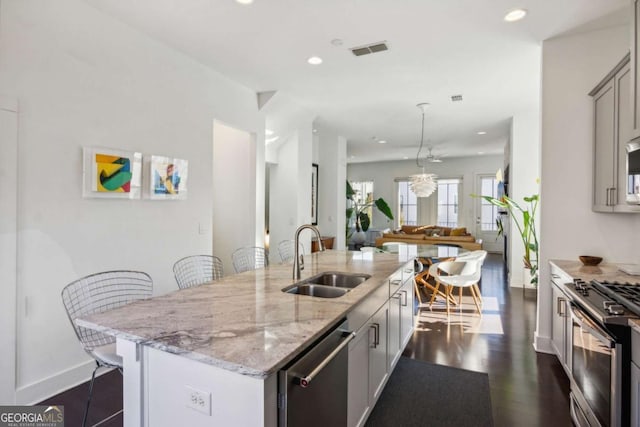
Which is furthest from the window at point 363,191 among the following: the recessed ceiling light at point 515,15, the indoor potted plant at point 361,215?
the recessed ceiling light at point 515,15

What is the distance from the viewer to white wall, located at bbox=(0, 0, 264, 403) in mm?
2416

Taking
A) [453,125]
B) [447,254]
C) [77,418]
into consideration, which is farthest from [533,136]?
[77,418]

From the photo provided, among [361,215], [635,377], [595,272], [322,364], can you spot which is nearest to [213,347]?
[322,364]

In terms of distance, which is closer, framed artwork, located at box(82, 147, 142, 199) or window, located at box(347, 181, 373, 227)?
framed artwork, located at box(82, 147, 142, 199)

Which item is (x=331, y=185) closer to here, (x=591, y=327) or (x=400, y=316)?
(x=400, y=316)

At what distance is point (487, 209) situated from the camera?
434 inches

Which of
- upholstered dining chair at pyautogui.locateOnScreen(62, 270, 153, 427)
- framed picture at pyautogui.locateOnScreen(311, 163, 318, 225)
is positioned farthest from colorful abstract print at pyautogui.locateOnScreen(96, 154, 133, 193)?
framed picture at pyautogui.locateOnScreen(311, 163, 318, 225)

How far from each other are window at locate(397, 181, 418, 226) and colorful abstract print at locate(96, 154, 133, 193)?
1019 centimetres

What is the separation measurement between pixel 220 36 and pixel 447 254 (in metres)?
4.11

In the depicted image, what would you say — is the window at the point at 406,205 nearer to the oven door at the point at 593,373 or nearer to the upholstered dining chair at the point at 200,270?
the upholstered dining chair at the point at 200,270

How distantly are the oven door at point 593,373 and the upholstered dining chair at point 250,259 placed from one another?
280 centimetres

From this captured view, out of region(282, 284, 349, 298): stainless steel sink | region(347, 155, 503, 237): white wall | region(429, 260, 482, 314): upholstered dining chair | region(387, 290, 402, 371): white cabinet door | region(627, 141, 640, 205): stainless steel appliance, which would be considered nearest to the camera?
region(627, 141, 640, 205): stainless steel appliance

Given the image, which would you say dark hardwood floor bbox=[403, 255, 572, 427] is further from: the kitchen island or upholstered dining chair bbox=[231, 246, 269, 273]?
upholstered dining chair bbox=[231, 246, 269, 273]

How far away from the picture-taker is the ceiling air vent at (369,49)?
11.3ft
